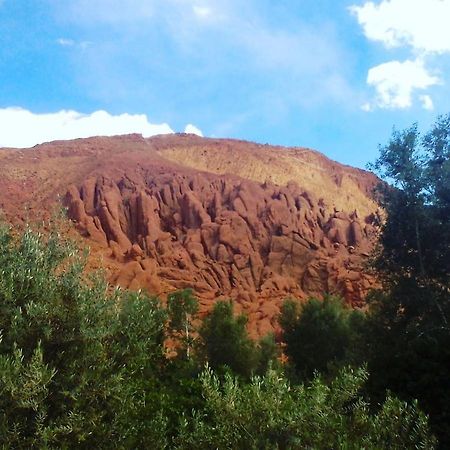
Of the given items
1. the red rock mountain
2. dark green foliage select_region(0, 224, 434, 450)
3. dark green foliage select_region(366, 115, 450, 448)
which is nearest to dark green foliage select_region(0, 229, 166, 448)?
dark green foliage select_region(0, 224, 434, 450)

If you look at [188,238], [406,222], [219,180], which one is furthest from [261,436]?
[219,180]

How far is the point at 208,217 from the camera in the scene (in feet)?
288

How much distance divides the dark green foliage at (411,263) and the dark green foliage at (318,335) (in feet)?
48.7

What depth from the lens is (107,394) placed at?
31.5 feet

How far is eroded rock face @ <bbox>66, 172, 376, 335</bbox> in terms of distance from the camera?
7131 cm

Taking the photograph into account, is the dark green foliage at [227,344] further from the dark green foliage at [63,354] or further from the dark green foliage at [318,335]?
the dark green foliage at [63,354]

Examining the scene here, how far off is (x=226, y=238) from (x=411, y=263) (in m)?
59.0

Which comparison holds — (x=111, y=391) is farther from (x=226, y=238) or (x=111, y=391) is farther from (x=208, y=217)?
(x=208, y=217)

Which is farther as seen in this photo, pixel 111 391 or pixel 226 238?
pixel 226 238

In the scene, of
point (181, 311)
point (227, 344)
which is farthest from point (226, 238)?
point (227, 344)

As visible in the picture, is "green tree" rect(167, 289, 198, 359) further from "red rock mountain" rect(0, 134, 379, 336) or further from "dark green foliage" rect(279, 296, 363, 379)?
"red rock mountain" rect(0, 134, 379, 336)

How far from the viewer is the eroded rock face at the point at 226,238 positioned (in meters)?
71.3

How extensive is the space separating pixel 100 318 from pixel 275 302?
197 ft

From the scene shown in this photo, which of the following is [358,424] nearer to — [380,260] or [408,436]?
[408,436]
